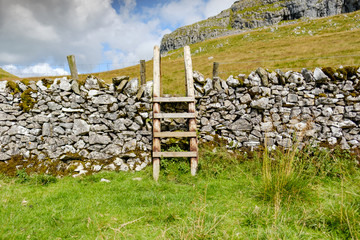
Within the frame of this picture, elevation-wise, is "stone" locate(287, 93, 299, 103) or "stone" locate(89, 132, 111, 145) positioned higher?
"stone" locate(287, 93, 299, 103)

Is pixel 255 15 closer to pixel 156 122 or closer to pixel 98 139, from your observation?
pixel 156 122

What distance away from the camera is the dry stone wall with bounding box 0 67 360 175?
5.51 m

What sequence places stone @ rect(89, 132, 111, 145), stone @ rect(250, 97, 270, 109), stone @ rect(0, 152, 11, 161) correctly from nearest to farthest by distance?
stone @ rect(0, 152, 11, 161)
stone @ rect(89, 132, 111, 145)
stone @ rect(250, 97, 270, 109)

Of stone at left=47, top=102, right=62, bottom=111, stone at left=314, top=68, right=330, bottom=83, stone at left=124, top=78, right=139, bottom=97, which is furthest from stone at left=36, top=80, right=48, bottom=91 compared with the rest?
stone at left=314, top=68, right=330, bottom=83

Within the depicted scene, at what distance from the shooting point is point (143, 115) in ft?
18.5

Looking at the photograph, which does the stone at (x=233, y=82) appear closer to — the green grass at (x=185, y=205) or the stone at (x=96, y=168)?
the green grass at (x=185, y=205)

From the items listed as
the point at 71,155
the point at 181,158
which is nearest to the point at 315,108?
the point at 181,158

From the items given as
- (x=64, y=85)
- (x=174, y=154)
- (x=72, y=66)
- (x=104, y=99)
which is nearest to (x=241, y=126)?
(x=174, y=154)

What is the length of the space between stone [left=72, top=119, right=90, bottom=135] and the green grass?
1.26 meters

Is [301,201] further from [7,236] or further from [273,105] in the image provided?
[7,236]

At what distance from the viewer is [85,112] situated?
5.62 metres

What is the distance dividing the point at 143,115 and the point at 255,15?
385ft

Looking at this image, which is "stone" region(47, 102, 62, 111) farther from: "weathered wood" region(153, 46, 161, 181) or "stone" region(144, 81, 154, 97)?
"weathered wood" region(153, 46, 161, 181)

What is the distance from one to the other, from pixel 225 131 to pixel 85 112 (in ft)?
12.9
